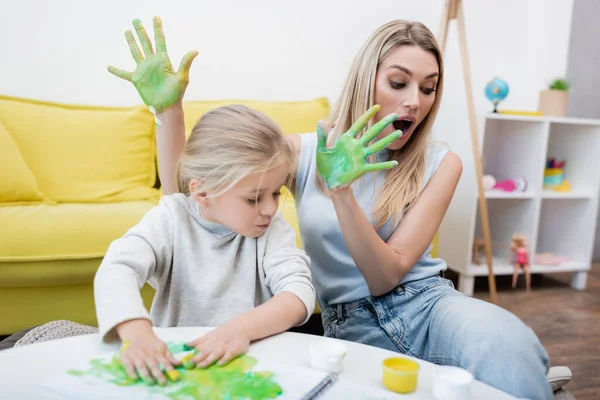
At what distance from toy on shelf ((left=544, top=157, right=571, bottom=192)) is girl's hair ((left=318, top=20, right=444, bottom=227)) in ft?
6.46

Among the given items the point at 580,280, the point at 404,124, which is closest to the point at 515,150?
the point at 580,280

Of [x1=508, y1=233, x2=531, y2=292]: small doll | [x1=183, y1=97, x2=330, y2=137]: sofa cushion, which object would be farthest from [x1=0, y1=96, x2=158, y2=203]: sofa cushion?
[x1=508, y1=233, x2=531, y2=292]: small doll

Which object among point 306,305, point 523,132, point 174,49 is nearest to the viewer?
point 306,305

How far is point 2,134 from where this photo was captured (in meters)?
2.00

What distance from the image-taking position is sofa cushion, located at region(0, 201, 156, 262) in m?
1.67

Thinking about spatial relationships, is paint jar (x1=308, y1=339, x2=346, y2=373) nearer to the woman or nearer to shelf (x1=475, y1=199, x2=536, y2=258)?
the woman

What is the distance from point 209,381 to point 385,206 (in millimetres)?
624

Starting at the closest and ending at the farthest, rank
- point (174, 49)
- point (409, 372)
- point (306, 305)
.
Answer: point (409, 372), point (306, 305), point (174, 49)

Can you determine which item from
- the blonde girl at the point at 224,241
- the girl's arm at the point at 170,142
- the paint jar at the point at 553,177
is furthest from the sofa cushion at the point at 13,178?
the paint jar at the point at 553,177

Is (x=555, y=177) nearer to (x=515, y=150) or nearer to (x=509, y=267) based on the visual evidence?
(x=515, y=150)

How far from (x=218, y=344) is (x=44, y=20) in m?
2.15

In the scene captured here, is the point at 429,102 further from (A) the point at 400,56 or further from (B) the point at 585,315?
(B) the point at 585,315

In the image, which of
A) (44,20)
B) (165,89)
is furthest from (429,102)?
(44,20)

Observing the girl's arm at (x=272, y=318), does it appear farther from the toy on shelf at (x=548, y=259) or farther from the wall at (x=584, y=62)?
the wall at (x=584, y=62)
